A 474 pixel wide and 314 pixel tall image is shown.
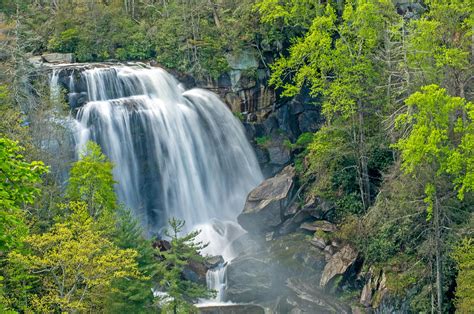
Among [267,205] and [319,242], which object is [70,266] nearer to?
[319,242]

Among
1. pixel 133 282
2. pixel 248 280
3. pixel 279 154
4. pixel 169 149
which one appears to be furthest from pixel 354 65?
pixel 133 282

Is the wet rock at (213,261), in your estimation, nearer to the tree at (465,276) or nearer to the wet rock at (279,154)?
the wet rock at (279,154)

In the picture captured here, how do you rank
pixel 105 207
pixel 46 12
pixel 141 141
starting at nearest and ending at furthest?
1. pixel 105 207
2. pixel 141 141
3. pixel 46 12

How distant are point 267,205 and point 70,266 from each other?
1601cm

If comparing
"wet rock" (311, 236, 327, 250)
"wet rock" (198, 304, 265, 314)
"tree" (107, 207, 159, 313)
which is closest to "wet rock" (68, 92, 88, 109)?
"tree" (107, 207, 159, 313)

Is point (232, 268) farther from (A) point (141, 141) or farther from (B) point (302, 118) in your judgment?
(B) point (302, 118)

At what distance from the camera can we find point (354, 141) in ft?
98.4

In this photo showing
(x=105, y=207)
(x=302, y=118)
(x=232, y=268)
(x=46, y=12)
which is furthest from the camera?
(x=46, y=12)

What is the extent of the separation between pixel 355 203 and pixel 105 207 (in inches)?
552

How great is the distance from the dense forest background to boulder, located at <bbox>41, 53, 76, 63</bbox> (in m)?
1.24

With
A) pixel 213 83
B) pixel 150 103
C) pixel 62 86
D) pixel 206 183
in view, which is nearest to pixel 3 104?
pixel 62 86

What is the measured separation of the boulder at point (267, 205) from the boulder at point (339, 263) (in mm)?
5349

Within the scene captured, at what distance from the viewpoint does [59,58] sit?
41.6 meters

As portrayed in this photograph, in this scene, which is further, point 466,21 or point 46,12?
point 46,12
